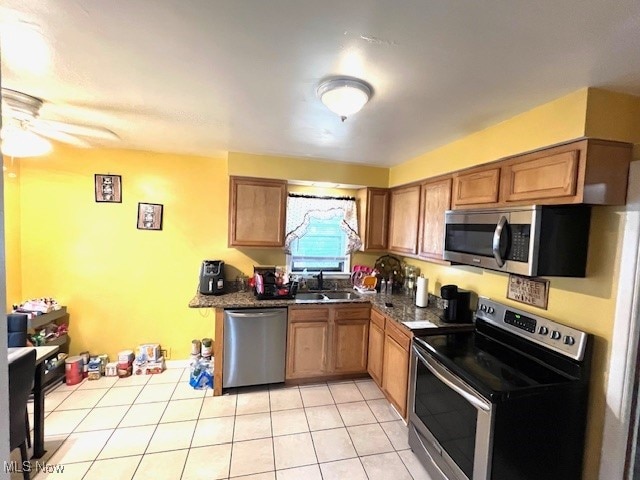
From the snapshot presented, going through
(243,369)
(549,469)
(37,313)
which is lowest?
(243,369)

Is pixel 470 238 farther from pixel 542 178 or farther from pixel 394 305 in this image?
pixel 394 305

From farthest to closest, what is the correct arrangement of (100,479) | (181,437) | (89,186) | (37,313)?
1. (89,186)
2. (37,313)
3. (181,437)
4. (100,479)

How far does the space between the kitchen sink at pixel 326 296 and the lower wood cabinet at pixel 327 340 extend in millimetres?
91

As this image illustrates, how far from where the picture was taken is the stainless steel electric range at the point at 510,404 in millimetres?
1453

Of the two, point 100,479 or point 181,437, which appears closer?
point 100,479

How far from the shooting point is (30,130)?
2.29 metres

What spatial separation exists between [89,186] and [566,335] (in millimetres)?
4121

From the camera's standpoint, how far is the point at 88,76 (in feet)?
5.02

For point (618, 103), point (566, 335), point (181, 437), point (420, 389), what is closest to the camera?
point (618, 103)

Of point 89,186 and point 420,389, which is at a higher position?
point 89,186

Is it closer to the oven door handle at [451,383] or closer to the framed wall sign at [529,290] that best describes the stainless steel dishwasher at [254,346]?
the oven door handle at [451,383]

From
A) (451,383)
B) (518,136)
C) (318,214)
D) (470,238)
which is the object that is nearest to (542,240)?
(470,238)

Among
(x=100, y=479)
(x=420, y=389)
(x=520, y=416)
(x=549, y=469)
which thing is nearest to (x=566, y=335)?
(x=520, y=416)

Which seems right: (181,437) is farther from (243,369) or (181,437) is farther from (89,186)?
(89,186)
